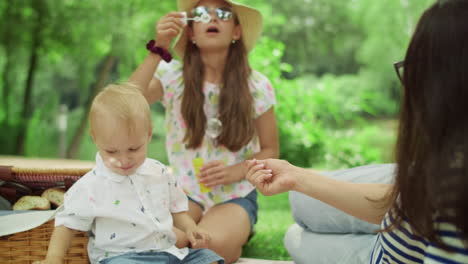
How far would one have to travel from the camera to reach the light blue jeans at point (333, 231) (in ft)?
7.07

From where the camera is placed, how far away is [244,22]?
8.55ft

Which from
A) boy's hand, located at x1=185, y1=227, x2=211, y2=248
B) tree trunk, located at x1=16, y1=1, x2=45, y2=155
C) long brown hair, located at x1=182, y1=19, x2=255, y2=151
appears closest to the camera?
boy's hand, located at x1=185, y1=227, x2=211, y2=248

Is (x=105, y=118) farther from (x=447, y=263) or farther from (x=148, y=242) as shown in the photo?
(x=447, y=263)

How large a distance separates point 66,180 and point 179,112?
71 centimetres

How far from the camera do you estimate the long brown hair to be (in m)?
2.48

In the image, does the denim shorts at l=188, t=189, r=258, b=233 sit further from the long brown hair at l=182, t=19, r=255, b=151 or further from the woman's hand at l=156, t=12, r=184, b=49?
the woman's hand at l=156, t=12, r=184, b=49

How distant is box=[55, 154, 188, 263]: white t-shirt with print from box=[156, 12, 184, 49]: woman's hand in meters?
0.76

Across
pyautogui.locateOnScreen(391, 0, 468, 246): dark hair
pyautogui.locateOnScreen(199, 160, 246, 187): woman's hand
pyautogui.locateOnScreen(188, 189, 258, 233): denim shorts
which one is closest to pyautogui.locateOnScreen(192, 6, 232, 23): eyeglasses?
pyautogui.locateOnScreen(199, 160, 246, 187): woman's hand

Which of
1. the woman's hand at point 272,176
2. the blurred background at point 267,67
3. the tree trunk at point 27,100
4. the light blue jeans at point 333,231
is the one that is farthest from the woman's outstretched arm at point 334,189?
the tree trunk at point 27,100

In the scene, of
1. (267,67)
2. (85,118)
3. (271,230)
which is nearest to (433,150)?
(271,230)

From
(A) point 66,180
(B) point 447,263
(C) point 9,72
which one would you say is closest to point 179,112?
(A) point 66,180

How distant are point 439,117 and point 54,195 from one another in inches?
62.5

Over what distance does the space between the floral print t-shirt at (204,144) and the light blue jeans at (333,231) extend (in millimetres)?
348

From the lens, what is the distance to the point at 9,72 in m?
9.37
